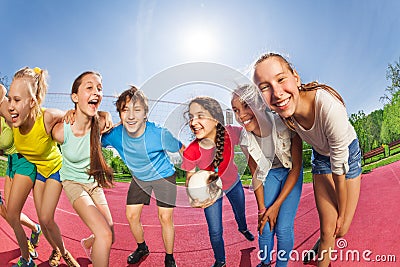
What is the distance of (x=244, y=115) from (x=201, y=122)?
24 cm

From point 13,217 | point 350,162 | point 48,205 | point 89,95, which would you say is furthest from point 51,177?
point 350,162

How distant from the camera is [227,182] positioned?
2.55 meters

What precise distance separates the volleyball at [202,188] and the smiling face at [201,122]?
0.68 feet

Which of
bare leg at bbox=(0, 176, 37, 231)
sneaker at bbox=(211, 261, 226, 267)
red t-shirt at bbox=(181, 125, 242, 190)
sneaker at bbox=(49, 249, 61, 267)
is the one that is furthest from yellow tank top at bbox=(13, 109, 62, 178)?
sneaker at bbox=(211, 261, 226, 267)

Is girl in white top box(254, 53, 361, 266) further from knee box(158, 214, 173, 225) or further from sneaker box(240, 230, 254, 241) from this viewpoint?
knee box(158, 214, 173, 225)

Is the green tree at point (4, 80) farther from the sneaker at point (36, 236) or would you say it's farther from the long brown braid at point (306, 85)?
the long brown braid at point (306, 85)

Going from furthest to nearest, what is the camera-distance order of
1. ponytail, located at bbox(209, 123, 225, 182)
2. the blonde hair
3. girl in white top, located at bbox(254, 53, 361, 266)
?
the blonde hair < ponytail, located at bbox(209, 123, 225, 182) < girl in white top, located at bbox(254, 53, 361, 266)

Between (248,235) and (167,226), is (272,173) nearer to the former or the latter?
(248,235)

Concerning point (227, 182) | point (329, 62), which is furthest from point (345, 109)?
point (227, 182)

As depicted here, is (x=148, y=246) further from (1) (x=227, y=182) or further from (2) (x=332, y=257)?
(2) (x=332, y=257)

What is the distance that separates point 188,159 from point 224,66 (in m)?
0.54

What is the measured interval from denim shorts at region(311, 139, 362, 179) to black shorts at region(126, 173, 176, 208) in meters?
0.83

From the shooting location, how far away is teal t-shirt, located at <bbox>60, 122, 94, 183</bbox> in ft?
8.65

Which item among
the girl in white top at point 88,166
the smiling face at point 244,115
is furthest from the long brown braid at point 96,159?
the smiling face at point 244,115
